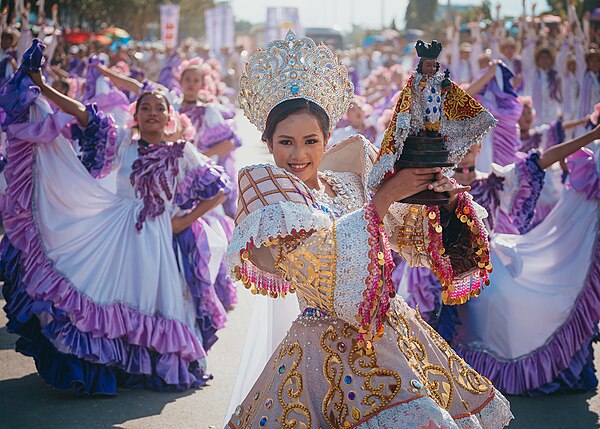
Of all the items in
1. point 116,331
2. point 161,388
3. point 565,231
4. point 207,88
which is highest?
point 207,88

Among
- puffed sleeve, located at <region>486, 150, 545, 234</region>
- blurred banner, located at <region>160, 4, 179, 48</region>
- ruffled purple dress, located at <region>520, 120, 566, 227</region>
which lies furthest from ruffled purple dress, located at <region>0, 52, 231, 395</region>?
blurred banner, located at <region>160, 4, 179, 48</region>

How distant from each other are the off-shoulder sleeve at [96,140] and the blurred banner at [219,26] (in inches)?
1023

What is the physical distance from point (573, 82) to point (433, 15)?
62.0 metres

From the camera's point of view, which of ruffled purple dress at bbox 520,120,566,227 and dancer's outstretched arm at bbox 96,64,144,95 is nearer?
ruffled purple dress at bbox 520,120,566,227

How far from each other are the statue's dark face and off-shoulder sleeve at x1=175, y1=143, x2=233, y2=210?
338 cm

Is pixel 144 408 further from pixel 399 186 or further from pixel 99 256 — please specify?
pixel 399 186

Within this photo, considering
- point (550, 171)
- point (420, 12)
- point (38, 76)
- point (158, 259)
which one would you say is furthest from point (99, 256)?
point (420, 12)

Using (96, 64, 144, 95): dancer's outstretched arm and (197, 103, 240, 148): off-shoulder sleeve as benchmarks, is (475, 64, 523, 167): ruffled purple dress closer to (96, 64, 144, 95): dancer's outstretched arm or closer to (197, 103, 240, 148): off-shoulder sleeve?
(197, 103, 240, 148): off-shoulder sleeve

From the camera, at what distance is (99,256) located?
19.3ft

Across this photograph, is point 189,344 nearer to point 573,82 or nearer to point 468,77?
point 573,82

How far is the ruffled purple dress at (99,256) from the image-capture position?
565 centimetres

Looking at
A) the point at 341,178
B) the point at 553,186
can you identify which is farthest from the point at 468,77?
the point at 341,178

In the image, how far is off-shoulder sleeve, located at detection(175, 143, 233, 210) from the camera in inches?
239

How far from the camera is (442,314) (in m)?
6.00
